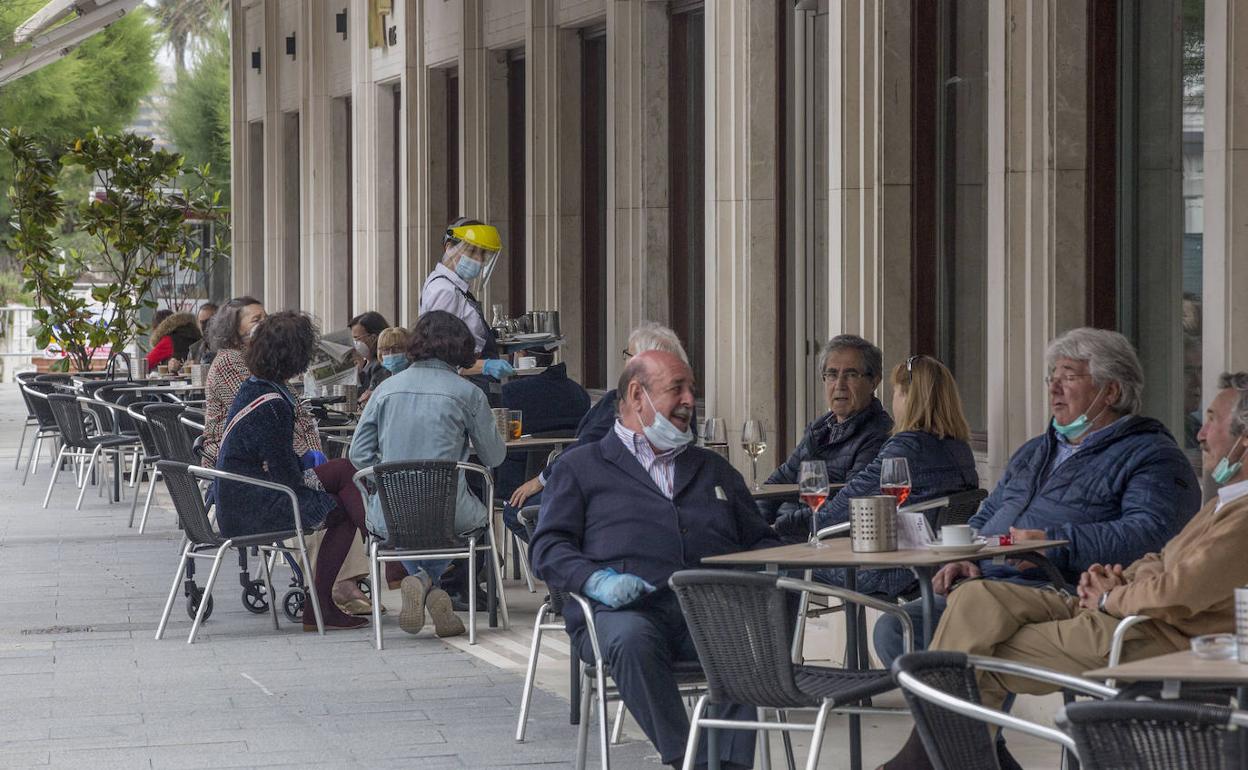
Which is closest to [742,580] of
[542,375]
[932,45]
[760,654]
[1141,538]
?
[760,654]

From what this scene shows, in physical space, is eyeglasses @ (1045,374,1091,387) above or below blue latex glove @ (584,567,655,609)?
above

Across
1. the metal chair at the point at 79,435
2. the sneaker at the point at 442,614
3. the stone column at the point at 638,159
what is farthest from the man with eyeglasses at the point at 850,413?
the metal chair at the point at 79,435

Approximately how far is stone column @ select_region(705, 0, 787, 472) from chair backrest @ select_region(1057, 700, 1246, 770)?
7174 mm

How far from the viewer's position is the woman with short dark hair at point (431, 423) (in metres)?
8.40

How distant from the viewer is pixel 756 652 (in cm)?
458

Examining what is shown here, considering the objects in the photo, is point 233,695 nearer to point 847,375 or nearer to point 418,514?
point 418,514

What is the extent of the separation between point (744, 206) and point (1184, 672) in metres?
6.83

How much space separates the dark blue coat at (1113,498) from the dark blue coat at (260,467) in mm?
3627

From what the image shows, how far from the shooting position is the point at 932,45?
8773 millimetres

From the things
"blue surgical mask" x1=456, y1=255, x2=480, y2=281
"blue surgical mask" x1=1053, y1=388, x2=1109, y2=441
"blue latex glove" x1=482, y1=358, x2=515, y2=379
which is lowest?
"blue surgical mask" x1=1053, y1=388, x2=1109, y2=441

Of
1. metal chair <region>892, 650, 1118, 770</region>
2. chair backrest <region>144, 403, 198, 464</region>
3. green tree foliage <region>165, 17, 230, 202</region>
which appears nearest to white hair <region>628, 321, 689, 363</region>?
metal chair <region>892, 650, 1118, 770</region>

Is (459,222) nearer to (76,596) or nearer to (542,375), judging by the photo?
(542,375)

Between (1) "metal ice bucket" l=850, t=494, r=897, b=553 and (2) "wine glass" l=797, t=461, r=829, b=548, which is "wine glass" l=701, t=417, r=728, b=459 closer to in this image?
(2) "wine glass" l=797, t=461, r=829, b=548

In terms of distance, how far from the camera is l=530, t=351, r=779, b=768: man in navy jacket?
17.3 ft
